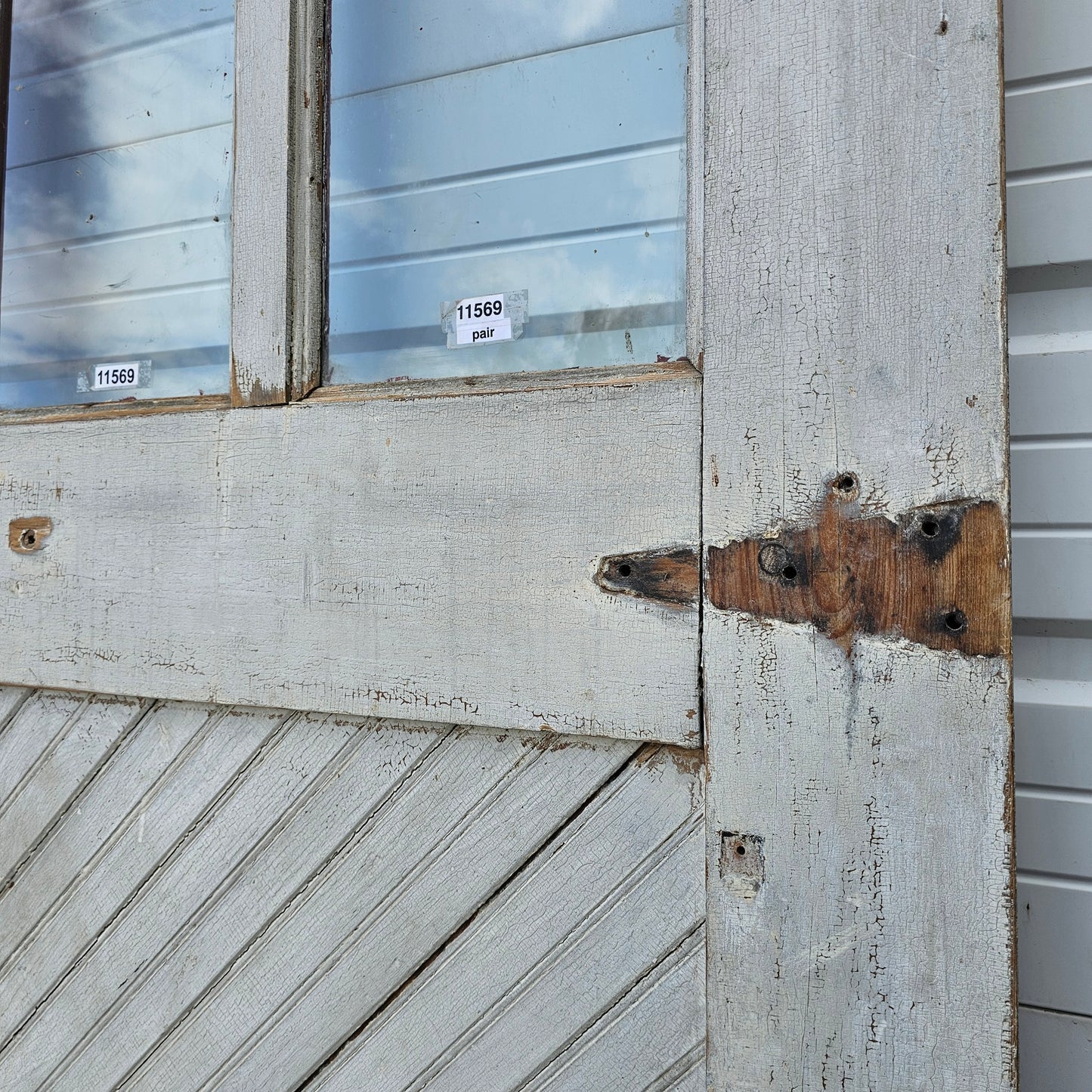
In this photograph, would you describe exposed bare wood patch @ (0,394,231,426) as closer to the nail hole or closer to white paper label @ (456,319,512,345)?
white paper label @ (456,319,512,345)

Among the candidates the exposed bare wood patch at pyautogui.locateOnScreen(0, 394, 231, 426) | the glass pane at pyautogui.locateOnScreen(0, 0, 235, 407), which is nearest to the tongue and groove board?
the exposed bare wood patch at pyautogui.locateOnScreen(0, 394, 231, 426)

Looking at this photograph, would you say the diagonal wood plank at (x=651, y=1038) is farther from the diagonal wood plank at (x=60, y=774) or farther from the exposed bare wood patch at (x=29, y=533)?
the exposed bare wood patch at (x=29, y=533)

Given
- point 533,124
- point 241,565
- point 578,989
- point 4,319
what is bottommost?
point 578,989

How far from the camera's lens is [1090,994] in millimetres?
896

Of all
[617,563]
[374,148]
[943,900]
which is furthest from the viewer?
[374,148]

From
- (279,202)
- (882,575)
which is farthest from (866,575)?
(279,202)

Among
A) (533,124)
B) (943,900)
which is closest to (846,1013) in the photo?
(943,900)

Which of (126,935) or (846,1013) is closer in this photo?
(846,1013)

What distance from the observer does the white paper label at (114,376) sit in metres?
1.24

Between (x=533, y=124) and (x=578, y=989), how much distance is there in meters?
0.96

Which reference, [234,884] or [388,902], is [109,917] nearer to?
[234,884]

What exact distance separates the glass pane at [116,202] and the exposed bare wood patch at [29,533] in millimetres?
224

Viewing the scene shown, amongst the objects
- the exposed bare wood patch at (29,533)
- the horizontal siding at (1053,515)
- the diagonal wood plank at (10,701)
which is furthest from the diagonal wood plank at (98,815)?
the horizontal siding at (1053,515)

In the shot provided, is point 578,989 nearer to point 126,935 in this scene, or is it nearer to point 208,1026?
point 208,1026
